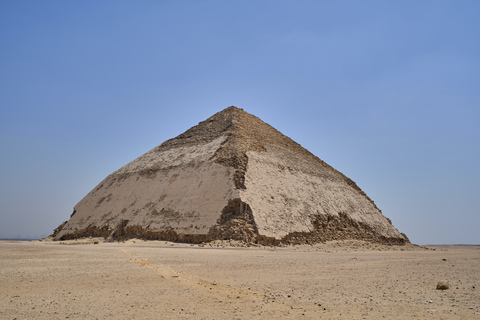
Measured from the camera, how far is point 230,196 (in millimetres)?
20062

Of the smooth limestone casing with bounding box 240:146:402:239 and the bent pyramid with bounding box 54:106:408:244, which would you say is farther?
the smooth limestone casing with bounding box 240:146:402:239

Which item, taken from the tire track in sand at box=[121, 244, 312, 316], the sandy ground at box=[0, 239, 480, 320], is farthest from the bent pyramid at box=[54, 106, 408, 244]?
the tire track in sand at box=[121, 244, 312, 316]

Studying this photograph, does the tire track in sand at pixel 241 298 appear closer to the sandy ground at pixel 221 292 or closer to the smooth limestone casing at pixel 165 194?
the sandy ground at pixel 221 292

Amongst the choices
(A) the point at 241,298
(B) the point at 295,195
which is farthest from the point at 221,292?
(B) the point at 295,195

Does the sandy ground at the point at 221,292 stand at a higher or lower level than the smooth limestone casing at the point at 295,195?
lower

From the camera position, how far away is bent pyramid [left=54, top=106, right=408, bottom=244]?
1984 cm

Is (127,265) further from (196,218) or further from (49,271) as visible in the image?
(196,218)

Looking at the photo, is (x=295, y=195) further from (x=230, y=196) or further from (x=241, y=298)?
(x=241, y=298)

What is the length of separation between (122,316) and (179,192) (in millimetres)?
18505

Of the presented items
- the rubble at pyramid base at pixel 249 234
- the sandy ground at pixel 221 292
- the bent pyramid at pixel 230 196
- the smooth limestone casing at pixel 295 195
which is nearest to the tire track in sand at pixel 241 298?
the sandy ground at pixel 221 292

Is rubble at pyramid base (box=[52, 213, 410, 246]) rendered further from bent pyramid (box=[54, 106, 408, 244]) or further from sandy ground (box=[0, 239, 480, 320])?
sandy ground (box=[0, 239, 480, 320])

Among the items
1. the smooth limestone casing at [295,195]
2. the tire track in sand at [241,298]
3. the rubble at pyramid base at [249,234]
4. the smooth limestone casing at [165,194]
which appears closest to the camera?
the tire track in sand at [241,298]

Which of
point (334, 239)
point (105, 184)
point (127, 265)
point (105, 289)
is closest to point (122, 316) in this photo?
point (105, 289)

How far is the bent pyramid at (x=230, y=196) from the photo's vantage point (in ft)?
65.1
